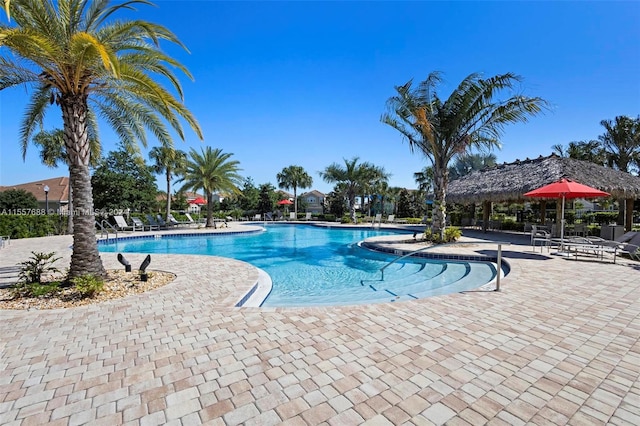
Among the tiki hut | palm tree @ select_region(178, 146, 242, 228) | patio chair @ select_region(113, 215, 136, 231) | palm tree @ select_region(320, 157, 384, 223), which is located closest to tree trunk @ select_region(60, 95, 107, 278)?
patio chair @ select_region(113, 215, 136, 231)

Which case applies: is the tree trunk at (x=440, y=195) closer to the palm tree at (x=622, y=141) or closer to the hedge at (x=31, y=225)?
the hedge at (x=31, y=225)

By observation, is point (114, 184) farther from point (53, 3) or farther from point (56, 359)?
point (56, 359)

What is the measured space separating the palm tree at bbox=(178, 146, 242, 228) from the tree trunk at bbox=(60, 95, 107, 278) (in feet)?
54.1

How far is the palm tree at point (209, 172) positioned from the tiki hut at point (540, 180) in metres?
16.6

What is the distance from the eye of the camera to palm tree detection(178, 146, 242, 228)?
22.4 m

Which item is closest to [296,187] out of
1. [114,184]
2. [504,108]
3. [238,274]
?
[114,184]

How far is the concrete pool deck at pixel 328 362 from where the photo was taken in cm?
239

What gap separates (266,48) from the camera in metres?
12.1

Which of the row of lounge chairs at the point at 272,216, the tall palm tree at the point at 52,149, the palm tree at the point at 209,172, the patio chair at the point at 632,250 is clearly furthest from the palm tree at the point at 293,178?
the patio chair at the point at 632,250

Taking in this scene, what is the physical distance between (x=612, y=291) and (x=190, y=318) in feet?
25.4

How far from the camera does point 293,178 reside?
38.4 metres

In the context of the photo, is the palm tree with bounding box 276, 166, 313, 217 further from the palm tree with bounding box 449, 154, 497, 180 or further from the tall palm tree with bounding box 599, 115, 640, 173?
the tall palm tree with bounding box 599, 115, 640, 173

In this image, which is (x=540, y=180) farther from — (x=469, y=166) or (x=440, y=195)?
(x=469, y=166)

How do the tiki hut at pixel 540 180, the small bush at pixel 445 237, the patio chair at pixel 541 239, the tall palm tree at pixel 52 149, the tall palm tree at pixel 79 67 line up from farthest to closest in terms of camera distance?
the tall palm tree at pixel 52 149
the tiki hut at pixel 540 180
the small bush at pixel 445 237
the patio chair at pixel 541 239
the tall palm tree at pixel 79 67
